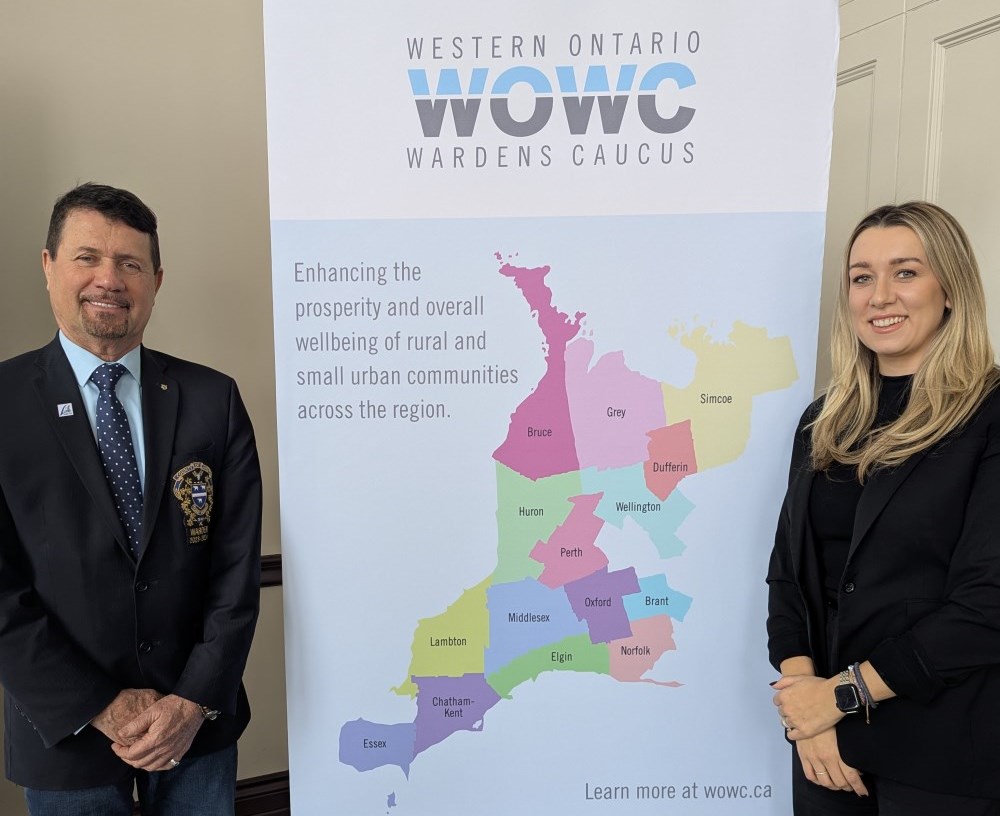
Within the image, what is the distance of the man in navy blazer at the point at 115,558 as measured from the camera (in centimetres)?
149

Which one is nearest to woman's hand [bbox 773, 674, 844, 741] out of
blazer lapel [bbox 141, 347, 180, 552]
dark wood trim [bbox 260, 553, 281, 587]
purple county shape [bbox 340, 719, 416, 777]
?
purple county shape [bbox 340, 719, 416, 777]

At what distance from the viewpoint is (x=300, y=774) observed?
1.85 meters

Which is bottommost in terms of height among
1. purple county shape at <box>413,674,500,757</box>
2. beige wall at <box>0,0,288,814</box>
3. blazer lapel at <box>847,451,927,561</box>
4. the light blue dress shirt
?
purple county shape at <box>413,674,500,757</box>

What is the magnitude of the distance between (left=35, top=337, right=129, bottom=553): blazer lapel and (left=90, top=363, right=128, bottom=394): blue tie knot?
4cm

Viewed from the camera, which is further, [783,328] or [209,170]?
[209,170]

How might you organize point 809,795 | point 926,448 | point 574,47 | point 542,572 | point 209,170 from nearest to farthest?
1. point 926,448
2. point 809,795
3. point 574,47
4. point 542,572
5. point 209,170

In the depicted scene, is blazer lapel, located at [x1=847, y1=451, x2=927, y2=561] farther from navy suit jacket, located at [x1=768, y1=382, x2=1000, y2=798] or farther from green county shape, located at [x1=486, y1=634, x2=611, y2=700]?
green county shape, located at [x1=486, y1=634, x2=611, y2=700]

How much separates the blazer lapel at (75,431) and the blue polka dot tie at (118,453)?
0.08 feet

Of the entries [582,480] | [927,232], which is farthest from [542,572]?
[927,232]

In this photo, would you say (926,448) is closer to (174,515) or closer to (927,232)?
(927,232)

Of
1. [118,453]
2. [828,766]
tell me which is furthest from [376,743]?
[828,766]

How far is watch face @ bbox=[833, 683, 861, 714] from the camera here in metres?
1.40

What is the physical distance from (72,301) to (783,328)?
5.02 ft

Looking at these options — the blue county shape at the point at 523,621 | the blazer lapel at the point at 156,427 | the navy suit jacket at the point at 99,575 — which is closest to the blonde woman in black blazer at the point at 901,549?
the blue county shape at the point at 523,621
